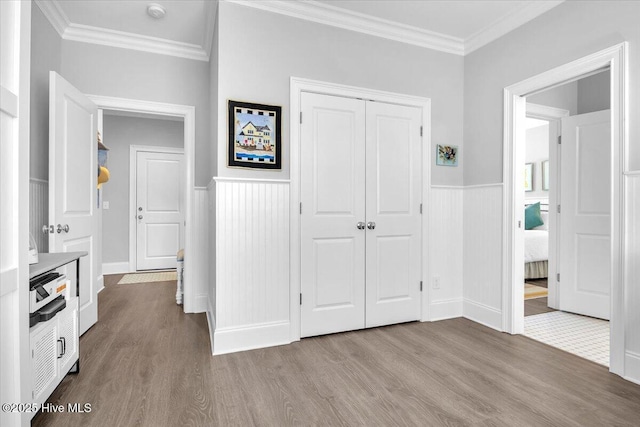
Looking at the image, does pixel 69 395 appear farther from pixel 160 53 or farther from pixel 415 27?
pixel 415 27

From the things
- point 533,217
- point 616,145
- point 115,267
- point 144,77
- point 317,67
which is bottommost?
point 115,267

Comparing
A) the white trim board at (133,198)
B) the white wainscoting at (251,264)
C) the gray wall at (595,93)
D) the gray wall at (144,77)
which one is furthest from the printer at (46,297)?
the gray wall at (595,93)

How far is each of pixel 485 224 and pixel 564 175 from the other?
3.81 ft

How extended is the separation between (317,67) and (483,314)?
271 cm

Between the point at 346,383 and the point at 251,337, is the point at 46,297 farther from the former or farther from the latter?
the point at 346,383

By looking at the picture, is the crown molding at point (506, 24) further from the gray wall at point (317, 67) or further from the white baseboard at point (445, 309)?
the white baseboard at point (445, 309)

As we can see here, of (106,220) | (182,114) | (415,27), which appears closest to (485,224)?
(415,27)

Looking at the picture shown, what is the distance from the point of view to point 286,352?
251 centimetres

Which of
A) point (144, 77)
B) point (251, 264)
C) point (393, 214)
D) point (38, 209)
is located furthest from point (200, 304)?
point (144, 77)

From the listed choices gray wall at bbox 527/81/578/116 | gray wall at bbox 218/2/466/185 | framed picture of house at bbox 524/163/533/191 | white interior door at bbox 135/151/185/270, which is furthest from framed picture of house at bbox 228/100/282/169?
framed picture of house at bbox 524/163/533/191

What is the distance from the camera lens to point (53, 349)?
5.84ft

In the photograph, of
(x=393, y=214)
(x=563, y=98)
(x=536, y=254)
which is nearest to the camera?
(x=393, y=214)

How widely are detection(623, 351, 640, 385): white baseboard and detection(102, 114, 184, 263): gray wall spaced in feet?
20.6

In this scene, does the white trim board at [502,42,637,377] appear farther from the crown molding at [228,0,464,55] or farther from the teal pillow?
the teal pillow
